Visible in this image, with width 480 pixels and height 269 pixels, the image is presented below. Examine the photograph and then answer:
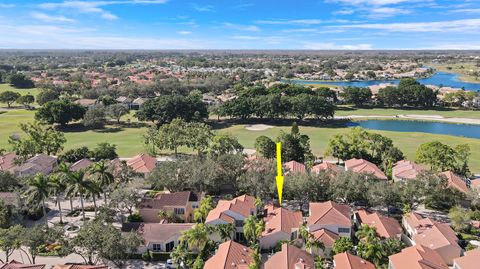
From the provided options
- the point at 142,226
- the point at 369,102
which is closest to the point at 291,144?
the point at 142,226

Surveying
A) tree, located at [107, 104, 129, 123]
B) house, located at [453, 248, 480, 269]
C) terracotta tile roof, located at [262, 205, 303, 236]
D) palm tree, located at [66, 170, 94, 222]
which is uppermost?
palm tree, located at [66, 170, 94, 222]

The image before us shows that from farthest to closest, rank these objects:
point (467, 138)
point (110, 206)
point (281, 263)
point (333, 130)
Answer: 1. point (333, 130)
2. point (467, 138)
3. point (110, 206)
4. point (281, 263)

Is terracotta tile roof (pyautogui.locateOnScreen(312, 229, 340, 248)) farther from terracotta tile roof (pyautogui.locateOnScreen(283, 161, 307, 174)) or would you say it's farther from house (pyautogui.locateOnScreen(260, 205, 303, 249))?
terracotta tile roof (pyautogui.locateOnScreen(283, 161, 307, 174))

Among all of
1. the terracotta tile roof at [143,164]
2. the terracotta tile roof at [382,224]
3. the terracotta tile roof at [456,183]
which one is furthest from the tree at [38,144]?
the terracotta tile roof at [456,183]

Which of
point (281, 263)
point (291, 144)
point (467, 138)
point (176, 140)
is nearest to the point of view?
point (281, 263)

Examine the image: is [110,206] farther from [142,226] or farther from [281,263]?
[281,263]

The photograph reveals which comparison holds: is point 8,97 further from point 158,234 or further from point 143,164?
point 158,234

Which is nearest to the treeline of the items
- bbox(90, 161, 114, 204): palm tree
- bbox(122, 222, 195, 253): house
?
bbox(90, 161, 114, 204): palm tree

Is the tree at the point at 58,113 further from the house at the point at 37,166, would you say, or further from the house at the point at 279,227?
the house at the point at 279,227
